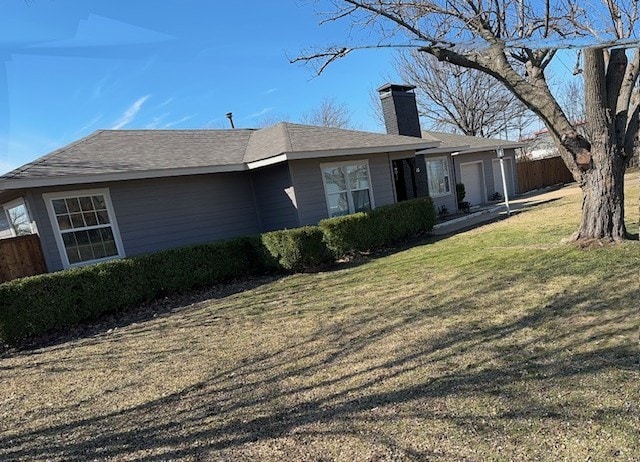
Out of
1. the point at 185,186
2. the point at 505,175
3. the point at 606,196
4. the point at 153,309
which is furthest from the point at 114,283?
the point at 505,175

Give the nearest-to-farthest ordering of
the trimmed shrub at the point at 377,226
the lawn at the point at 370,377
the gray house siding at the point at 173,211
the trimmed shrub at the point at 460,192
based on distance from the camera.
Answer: the lawn at the point at 370,377 → the gray house siding at the point at 173,211 → the trimmed shrub at the point at 377,226 → the trimmed shrub at the point at 460,192

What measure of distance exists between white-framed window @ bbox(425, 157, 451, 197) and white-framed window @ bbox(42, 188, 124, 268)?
1186 centimetres

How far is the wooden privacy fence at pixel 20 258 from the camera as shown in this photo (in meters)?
8.25

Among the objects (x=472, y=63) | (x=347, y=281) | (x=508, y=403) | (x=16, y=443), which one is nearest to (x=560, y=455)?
(x=508, y=403)

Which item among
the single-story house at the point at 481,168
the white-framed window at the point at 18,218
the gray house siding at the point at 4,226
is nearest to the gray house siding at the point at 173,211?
the white-framed window at the point at 18,218

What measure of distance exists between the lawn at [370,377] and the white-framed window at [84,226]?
320 cm

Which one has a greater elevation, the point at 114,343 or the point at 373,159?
the point at 373,159

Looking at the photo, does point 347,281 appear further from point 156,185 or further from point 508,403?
point 156,185

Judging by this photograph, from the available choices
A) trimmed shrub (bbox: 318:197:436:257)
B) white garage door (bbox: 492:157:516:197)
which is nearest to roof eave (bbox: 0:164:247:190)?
trimmed shrub (bbox: 318:197:436:257)

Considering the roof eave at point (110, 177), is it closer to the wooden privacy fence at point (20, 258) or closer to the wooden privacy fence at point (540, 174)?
the wooden privacy fence at point (20, 258)

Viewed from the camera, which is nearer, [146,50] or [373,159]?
[146,50]

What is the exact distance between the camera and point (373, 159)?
12.5 metres

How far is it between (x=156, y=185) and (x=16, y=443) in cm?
771

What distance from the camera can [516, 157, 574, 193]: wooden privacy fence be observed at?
24078mm
